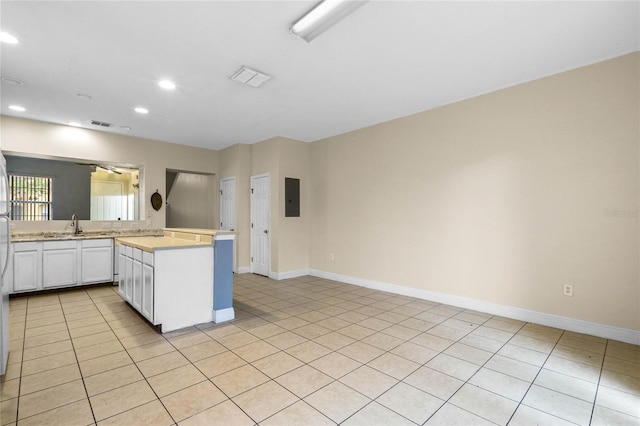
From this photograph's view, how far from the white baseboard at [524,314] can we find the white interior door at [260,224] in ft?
7.35

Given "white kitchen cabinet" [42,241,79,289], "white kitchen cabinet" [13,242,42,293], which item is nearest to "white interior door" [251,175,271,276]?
"white kitchen cabinet" [42,241,79,289]

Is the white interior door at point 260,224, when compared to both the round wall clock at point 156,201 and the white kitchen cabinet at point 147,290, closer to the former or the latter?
the round wall clock at point 156,201

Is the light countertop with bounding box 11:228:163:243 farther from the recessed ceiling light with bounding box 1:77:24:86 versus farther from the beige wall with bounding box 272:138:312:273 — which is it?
the beige wall with bounding box 272:138:312:273

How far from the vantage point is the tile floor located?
1.83 m

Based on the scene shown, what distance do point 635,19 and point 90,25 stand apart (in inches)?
174

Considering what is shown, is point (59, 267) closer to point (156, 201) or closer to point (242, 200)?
point (156, 201)

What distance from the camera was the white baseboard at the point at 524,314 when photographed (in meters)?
2.86

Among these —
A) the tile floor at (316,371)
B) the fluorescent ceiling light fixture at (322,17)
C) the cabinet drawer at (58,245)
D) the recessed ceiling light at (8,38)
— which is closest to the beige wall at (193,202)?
the cabinet drawer at (58,245)

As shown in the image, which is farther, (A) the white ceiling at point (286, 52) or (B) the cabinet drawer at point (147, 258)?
(B) the cabinet drawer at point (147, 258)

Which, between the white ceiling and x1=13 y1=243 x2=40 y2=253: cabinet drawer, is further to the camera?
x1=13 y1=243 x2=40 y2=253: cabinet drawer

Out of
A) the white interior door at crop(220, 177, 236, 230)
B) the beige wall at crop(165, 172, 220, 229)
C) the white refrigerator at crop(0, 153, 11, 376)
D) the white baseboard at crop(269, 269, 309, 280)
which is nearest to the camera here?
the white refrigerator at crop(0, 153, 11, 376)

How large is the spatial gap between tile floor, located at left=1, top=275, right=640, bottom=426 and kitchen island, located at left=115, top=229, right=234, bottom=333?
6.9 inches

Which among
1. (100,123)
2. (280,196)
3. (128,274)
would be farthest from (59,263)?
(280,196)

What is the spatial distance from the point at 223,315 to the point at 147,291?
85 cm
